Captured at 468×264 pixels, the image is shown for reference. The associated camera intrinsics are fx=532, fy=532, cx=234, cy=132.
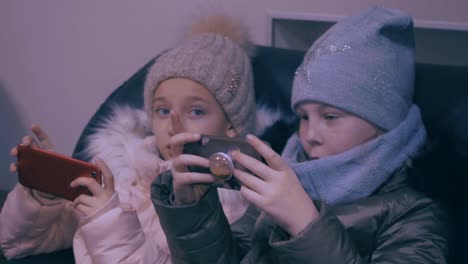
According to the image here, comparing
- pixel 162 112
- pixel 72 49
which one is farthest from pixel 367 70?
pixel 72 49

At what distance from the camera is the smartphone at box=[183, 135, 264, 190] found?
2.48ft

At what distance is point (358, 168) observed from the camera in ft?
2.90

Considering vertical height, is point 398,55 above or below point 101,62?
above

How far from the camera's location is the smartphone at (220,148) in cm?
75

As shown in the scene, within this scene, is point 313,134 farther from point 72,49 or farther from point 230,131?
point 72,49

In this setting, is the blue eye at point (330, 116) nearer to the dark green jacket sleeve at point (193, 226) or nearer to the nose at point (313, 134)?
the nose at point (313, 134)

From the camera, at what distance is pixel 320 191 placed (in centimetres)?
91

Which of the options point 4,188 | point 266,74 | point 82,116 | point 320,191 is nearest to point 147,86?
point 266,74

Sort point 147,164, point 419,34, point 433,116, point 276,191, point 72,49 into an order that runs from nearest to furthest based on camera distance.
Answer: point 276,191 < point 433,116 < point 147,164 < point 419,34 < point 72,49

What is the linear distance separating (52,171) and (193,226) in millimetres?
268

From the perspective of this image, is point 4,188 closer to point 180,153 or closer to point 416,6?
point 180,153

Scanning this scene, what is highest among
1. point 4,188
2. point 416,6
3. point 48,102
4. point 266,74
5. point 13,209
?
point 416,6

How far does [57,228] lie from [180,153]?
392mm

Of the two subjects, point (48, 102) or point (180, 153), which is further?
point (48, 102)
